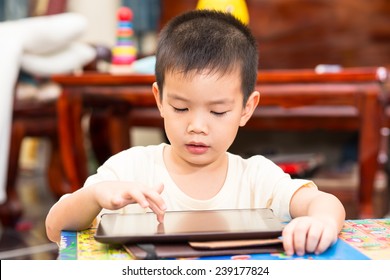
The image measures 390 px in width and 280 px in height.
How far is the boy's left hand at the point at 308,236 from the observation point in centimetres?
64

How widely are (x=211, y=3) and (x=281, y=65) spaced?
1318mm

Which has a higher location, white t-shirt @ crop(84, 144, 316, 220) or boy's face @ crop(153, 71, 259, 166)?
boy's face @ crop(153, 71, 259, 166)

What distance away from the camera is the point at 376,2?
10.2 ft

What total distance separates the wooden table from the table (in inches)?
44.6

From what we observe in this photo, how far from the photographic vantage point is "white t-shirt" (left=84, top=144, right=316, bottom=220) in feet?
2.89

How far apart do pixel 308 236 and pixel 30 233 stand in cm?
173

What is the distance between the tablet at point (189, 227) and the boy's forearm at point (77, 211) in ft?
0.10

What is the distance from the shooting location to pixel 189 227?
660mm

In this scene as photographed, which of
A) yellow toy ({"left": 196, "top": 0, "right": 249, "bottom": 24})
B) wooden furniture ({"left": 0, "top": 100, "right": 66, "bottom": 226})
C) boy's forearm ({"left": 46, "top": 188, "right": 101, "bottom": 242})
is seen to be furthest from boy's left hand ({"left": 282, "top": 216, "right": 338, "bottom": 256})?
wooden furniture ({"left": 0, "top": 100, "right": 66, "bottom": 226})

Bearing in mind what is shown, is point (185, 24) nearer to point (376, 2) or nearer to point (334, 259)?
point (334, 259)

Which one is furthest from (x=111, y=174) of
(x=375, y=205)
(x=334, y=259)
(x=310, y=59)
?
(x=310, y=59)

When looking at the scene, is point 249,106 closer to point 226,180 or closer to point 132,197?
point 226,180

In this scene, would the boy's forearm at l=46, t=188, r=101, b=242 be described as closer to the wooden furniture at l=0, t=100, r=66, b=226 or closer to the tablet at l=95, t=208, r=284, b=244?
the tablet at l=95, t=208, r=284, b=244

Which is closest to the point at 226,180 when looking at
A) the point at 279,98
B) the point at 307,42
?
the point at 279,98
